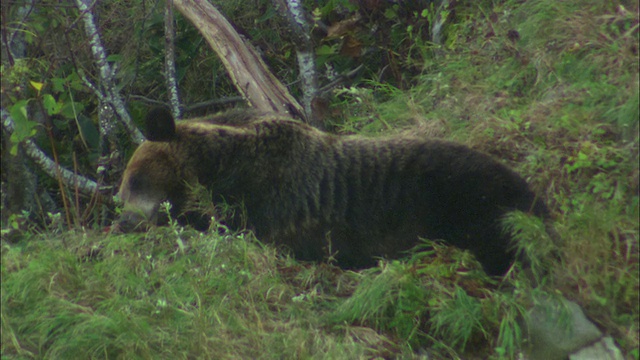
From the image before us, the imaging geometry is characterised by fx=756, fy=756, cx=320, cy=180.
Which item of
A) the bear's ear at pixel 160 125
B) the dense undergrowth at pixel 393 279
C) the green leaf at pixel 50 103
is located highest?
the green leaf at pixel 50 103

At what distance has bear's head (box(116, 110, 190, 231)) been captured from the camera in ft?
14.0

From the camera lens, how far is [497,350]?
3.24 metres

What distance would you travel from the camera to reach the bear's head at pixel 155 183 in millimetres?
4266

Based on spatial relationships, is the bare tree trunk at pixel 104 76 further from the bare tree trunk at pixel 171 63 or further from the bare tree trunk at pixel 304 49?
the bare tree trunk at pixel 304 49

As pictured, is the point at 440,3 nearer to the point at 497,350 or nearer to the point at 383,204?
the point at 383,204

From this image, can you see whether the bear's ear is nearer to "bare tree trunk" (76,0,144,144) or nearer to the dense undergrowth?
Result: the dense undergrowth

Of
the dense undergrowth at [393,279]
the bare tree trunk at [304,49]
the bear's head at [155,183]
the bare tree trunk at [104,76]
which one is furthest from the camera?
the bare tree trunk at [304,49]

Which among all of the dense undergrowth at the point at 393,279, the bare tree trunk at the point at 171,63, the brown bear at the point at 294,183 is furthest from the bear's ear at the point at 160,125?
the bare tree trunk at the point at 171,63

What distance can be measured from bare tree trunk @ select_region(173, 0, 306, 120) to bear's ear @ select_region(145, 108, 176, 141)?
51.0 inches

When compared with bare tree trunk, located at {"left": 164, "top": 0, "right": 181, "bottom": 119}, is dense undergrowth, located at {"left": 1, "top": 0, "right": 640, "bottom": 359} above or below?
below

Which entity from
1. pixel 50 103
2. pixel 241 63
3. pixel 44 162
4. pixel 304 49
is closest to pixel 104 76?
pixel 44 162

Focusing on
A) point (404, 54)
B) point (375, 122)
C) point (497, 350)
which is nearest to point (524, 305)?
point (497, 350)

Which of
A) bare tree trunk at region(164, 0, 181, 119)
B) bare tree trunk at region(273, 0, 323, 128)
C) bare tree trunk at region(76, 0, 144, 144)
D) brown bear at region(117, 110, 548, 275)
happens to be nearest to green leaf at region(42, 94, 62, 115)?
brown bear at region(117, 110, 548, 275)

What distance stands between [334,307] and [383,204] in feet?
2.27
